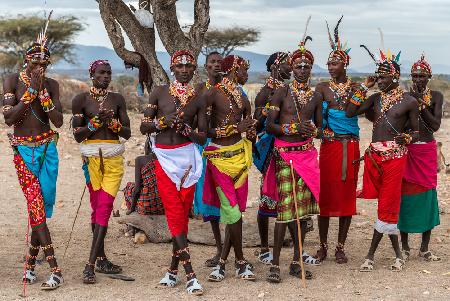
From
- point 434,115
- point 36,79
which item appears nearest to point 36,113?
point 36,79

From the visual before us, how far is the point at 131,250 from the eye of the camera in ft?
25.2

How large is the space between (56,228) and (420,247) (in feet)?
14.1

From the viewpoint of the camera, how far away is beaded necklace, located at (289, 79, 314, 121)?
21.5 ft

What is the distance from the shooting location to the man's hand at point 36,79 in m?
6.00

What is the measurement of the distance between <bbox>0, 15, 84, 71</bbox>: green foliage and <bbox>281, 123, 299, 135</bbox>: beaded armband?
29343 mm

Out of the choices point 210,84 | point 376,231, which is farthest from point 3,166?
point 376,231

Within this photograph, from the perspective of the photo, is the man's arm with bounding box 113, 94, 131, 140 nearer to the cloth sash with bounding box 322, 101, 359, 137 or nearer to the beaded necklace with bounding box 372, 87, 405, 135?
the cloth sash with bounding box 322, 101, 359, 137

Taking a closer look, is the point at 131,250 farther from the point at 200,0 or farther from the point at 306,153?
the point at 200,0

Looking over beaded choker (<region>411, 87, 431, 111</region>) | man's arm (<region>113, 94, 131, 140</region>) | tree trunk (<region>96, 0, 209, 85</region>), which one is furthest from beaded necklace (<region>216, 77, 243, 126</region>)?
tree trunk (<region>96, 0, 209, 85</region>)

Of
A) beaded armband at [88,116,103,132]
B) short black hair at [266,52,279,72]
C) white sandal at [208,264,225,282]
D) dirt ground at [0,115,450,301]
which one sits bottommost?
dirt ground at [0,115,450,301]

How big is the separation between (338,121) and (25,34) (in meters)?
30.9

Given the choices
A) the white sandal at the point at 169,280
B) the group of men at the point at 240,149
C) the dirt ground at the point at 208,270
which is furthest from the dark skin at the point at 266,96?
the white sandal at the point at 169,280

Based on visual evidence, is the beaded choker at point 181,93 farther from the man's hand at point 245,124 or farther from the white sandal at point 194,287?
the white sandal at point 194,287

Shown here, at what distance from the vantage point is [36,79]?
6.01 meters
